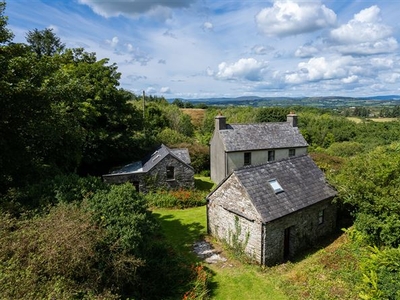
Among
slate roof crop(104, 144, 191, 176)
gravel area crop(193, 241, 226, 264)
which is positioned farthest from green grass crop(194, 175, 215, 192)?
gravel area crop(193, 241, 226, 264)

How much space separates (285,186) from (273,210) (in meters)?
2.38

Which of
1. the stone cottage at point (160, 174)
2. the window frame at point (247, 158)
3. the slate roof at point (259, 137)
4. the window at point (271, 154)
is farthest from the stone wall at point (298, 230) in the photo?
the window at point (271, 154)

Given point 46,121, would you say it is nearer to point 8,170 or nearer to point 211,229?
point 8,170

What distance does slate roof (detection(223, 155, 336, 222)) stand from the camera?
48.0 ft

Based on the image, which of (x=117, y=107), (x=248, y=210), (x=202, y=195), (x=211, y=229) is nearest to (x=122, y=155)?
(x=117, y=107)

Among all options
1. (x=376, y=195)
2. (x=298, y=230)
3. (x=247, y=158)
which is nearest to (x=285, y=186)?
(x=298, y=230)

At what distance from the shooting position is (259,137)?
102 feet

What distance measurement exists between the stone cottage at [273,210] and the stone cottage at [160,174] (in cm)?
844

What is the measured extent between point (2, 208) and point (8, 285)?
15.2 ft

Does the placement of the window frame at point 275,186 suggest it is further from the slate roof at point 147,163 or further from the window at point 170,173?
the window at point 170,173

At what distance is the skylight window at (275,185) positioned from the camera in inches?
616

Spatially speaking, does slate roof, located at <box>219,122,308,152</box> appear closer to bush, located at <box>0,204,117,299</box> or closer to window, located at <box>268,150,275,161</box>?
window, located at <box>268,150,275,161</box>

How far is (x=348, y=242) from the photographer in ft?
52.3

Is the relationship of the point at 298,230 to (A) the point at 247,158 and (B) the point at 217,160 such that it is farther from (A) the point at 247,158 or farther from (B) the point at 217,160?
(B) the point at 217,160
